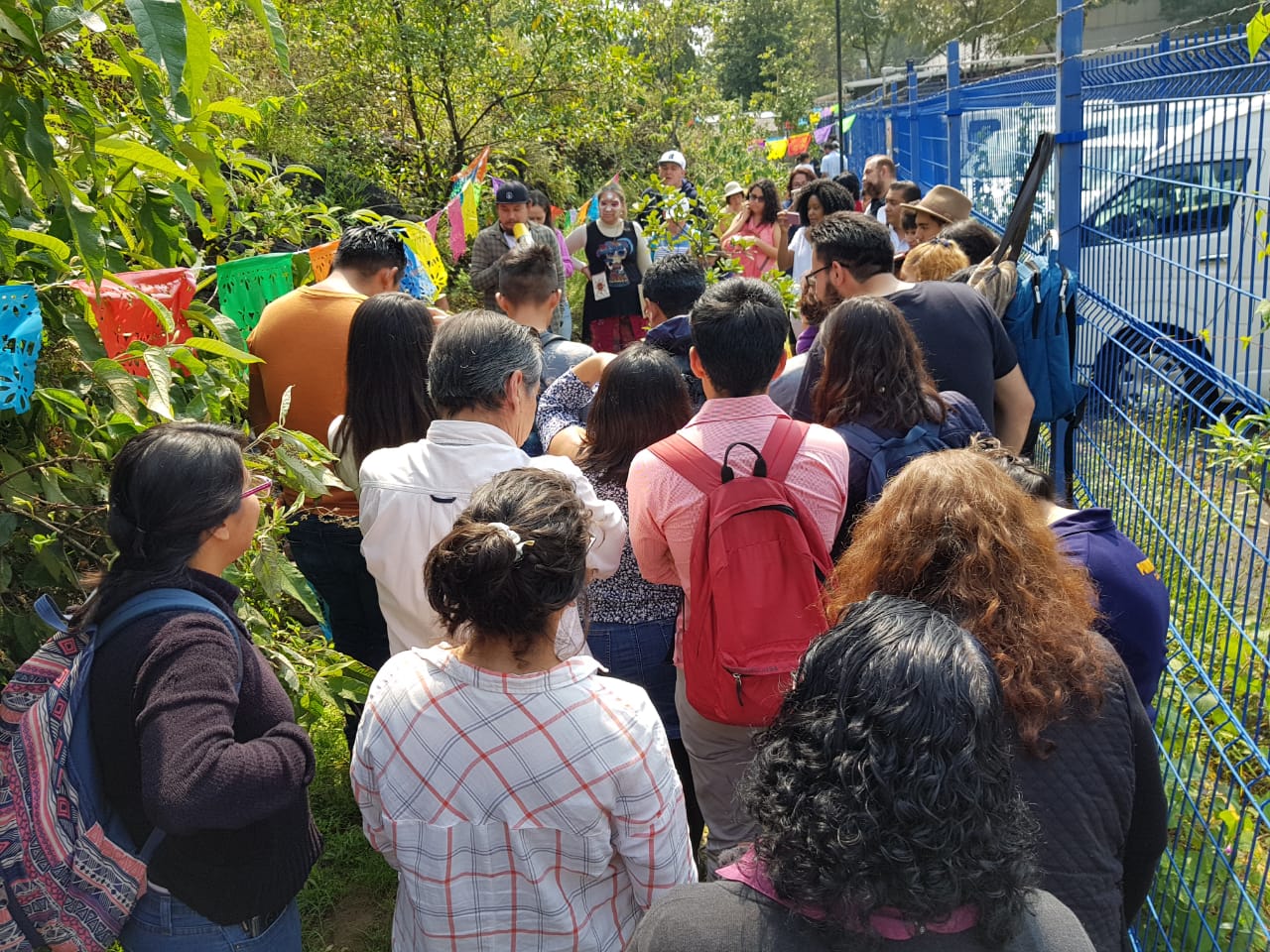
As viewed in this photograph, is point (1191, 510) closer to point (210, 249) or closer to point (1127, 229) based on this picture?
point (1127, 229)

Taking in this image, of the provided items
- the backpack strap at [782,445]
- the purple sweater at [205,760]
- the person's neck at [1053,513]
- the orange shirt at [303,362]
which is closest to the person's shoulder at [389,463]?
the purple sweater at [205,760]

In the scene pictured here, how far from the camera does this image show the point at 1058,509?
89.6 inches

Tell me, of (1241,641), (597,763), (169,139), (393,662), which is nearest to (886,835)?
(597,763)

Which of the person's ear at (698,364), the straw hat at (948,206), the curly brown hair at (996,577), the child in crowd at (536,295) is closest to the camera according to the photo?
the curly brown hair at (996,577)

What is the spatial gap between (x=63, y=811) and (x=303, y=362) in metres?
2.07

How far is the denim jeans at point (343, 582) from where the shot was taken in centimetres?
320

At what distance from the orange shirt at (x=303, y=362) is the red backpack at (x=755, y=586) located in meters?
1.75

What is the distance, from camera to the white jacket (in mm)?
2568

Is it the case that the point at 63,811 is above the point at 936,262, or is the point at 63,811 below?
below

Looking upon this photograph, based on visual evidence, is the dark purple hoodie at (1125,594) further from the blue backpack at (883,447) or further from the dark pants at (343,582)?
the dark pants at (343,582)

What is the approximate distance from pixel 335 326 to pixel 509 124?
5.75 meters

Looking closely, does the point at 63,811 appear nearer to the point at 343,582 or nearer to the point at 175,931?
the point at 175,931

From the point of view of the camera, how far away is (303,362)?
145 inches

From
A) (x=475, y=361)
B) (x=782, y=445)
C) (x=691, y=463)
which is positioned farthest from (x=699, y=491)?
(x=475, y=361)
